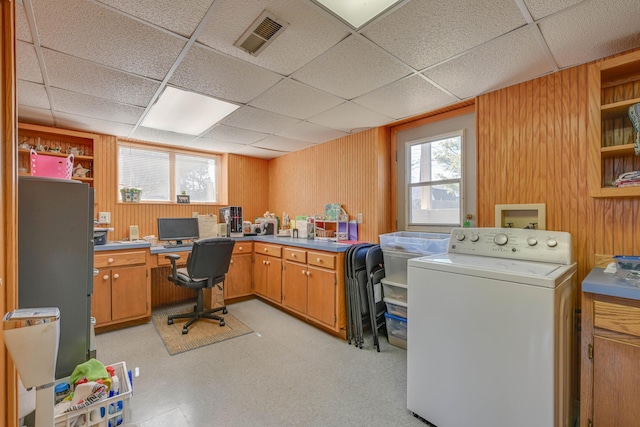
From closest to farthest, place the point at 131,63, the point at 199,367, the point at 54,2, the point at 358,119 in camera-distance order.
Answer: the point at 54,2, the point at 131,63, the point at 199,367, the point at 358,119

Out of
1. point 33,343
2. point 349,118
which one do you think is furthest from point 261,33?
point 33,343

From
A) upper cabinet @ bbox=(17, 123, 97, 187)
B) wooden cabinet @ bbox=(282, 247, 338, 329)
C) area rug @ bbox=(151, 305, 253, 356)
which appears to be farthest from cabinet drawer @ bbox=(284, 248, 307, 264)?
upper cabinet @ bbox=(17, 123, 97, 187)

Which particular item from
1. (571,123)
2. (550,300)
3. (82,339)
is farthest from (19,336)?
(571,123)

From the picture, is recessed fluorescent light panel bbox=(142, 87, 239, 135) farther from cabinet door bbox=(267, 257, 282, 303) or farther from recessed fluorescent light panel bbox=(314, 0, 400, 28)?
cabinet door bbox=(267, 257, 282, 303)

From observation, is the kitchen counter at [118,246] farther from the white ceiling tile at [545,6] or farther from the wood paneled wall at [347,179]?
the white ceiling tile at [545,6]

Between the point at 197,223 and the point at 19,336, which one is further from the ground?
the point at 197,223

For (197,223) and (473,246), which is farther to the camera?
(197,223)

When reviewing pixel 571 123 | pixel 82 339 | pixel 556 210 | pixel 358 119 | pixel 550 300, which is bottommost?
pixel 82 339

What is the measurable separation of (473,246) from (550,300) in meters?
0.75

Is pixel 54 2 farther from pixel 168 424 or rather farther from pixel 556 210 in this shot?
pixel 556 210

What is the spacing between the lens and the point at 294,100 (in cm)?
260


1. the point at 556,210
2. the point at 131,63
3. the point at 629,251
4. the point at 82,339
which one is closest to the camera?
the point at 82,339

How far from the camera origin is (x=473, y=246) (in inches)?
80.0

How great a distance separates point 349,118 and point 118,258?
3.03 m
